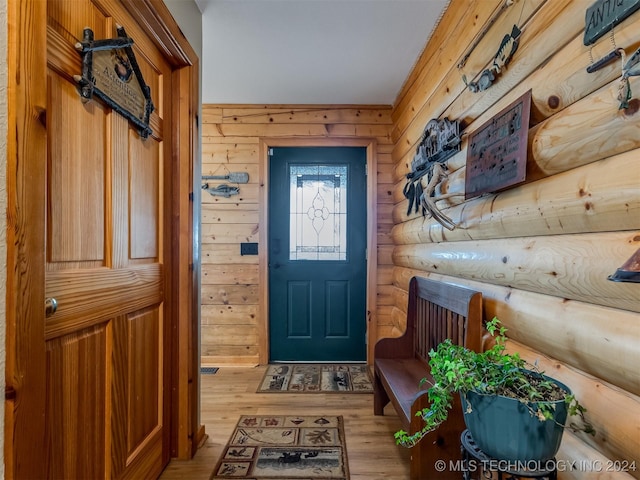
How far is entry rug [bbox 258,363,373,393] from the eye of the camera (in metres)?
2.85

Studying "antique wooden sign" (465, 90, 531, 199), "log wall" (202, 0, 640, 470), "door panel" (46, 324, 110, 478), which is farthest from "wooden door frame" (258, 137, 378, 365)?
"door panel" (46, 324, 110, 478)

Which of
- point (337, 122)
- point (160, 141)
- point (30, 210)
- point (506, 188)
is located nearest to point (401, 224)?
point (337, 122)

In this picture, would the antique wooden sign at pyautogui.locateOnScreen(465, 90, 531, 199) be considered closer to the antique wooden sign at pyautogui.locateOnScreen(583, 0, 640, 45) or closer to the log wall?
the log wall

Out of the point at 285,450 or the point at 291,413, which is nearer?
the point at 285,450

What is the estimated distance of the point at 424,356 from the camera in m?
2.27

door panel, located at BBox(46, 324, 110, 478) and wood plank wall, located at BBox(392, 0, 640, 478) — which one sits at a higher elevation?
wood plank wall, located at BBox(392, 0, 640, 478)

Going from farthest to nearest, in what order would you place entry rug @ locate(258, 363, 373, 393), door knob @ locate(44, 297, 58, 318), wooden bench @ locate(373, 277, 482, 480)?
entry rug @ locate(258, 363, 373, 393)
wooden bench @ locate(373, 277, 482, 480)
door knob @ locate(44, 297, 58, 318)

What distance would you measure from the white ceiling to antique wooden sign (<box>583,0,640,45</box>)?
1.30 metres

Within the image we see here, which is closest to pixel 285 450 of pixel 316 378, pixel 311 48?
pixel 316 378

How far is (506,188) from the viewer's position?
1.45 m

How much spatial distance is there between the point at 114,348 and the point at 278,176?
2.38 meters

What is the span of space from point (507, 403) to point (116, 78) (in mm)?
1600

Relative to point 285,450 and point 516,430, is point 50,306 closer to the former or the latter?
point 516,430

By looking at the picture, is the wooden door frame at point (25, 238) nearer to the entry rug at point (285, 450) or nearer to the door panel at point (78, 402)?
the door panel at point (78, 402)
